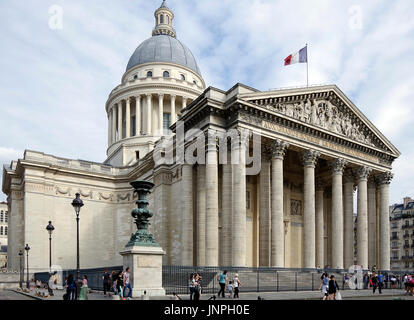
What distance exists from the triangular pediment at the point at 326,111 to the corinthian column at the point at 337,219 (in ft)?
10.6

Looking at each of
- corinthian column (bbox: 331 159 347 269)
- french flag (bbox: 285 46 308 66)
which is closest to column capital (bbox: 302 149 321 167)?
corinthian column (bbox: 331 159 347 269)

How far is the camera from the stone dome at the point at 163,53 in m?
67.5

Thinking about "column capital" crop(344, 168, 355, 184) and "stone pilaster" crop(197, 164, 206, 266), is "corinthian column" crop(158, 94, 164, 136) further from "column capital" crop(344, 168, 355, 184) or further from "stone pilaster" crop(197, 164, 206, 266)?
"column capital" crop(344, 168, 355, 184)

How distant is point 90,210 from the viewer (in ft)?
168

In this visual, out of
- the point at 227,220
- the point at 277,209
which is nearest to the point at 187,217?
the point at 227,220

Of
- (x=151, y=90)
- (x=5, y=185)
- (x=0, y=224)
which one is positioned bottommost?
(x=0, y=224)

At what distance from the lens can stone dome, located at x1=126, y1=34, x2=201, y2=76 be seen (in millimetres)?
67500

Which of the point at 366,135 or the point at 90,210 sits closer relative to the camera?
the point at 366,135

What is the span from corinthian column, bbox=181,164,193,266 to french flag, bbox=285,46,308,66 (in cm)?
1363
